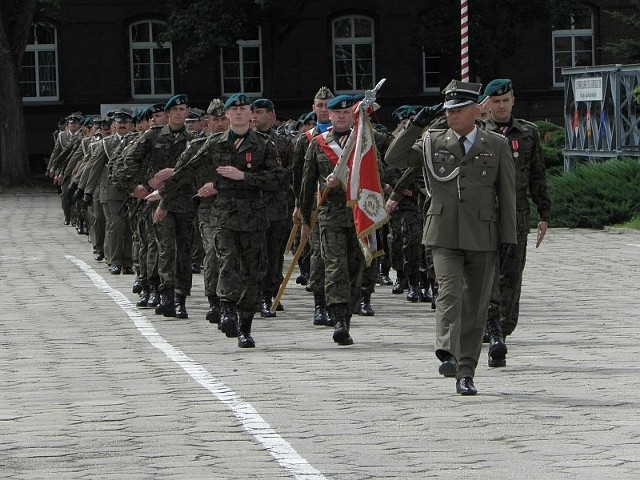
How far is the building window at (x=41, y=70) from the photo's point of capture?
1913 inches

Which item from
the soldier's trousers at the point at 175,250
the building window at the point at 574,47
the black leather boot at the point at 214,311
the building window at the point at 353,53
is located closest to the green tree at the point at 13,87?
the building window at the point at 353,53

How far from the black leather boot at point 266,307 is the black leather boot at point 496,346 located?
14.2ft

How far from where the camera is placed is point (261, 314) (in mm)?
15305

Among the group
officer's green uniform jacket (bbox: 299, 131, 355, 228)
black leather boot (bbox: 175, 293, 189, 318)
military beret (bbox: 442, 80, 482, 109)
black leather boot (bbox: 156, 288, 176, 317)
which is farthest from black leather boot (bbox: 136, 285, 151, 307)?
military beret (bbox: 442, 80, 482, 109)

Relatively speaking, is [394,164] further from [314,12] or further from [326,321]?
[314,12]

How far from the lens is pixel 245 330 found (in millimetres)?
12531

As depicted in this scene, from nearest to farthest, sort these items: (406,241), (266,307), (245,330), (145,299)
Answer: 1. (245,330)
2. (266,307)
3. (145,299)
4. (406,241)

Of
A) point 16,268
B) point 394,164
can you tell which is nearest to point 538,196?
point 394,164

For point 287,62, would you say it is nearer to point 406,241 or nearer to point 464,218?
point 406,241

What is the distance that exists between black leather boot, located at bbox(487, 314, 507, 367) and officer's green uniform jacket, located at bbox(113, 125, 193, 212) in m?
4.70

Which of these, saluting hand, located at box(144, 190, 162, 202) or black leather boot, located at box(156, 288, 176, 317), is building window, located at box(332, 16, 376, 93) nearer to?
black leather boot, located at box(156, 288, 176, 317)

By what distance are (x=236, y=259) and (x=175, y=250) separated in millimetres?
2477

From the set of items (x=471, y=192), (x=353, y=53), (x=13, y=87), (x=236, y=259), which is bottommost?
(x=236, y=259)

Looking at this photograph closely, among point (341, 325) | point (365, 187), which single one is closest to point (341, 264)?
point (341, 325)
